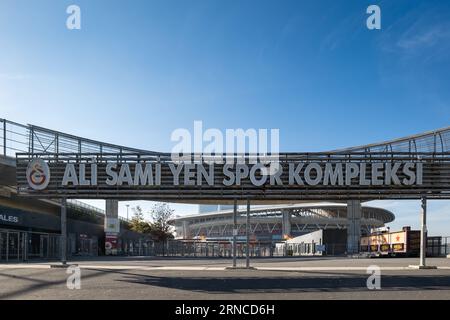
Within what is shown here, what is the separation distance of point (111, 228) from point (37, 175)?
3134 centimetres

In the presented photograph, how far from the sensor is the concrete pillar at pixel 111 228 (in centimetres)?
4909

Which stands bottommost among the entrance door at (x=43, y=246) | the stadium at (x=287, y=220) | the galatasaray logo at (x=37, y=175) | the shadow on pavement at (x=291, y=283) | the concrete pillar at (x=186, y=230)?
the concrete pillar at (x=186, y=230)

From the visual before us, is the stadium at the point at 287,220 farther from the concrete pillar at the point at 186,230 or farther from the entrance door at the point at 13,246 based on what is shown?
the entrance door at the point at 13,246

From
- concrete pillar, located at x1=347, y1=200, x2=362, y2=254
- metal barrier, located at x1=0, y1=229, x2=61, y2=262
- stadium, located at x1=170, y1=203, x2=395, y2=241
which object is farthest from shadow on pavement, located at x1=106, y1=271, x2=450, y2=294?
stadium, located at x1=170, y1=203, x2=395, y2=241

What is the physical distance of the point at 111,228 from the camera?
50000 mm

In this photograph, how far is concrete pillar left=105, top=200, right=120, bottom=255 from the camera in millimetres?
49094

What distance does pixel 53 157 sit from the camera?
20656 millimetres

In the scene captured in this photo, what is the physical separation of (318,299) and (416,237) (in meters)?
34.4

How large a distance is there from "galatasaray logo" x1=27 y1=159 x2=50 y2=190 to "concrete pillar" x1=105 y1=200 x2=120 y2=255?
30347 mm

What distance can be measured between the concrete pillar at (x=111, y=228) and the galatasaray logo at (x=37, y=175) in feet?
99.6

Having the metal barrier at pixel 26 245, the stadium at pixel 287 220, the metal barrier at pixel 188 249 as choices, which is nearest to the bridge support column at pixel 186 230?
the stadium at pixel 287 220

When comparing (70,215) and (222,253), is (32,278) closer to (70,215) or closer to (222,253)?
(70,215)

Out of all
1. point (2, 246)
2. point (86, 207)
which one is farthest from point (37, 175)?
point (86, 207)
